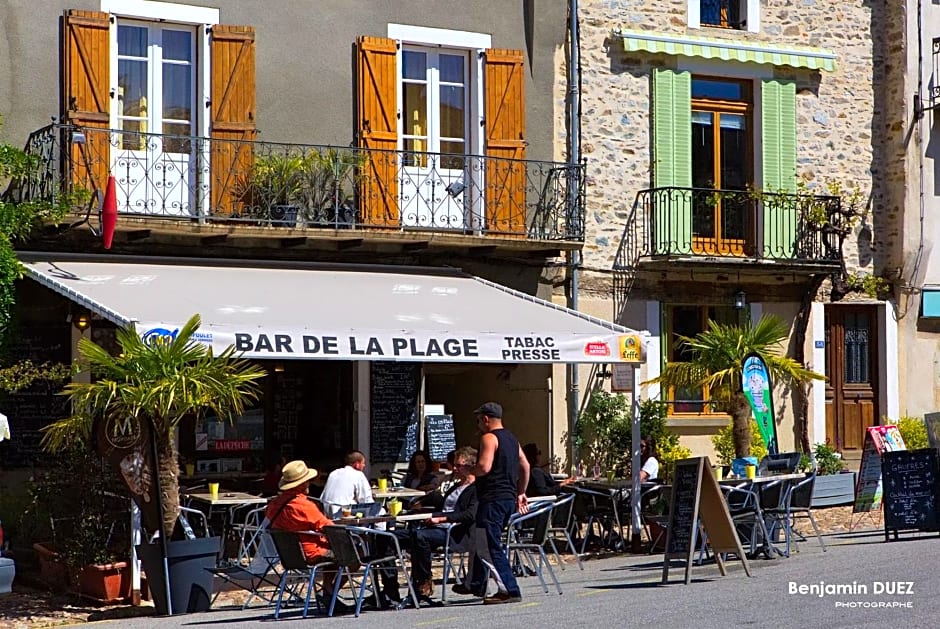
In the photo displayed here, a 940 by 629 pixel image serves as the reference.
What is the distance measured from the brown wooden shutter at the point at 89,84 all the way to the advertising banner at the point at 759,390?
668cm

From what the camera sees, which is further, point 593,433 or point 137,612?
point 593,433

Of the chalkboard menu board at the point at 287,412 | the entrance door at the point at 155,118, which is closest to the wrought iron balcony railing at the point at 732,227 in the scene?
the chalkboard menu board at the point at 287,412

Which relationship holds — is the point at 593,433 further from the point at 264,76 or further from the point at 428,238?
the point at 264,76

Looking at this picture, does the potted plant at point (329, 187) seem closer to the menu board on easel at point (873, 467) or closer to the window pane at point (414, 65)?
the window pane at point (414, 65)

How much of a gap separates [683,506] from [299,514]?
295 cm

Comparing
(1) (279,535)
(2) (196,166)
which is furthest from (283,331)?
(2) (196,166)

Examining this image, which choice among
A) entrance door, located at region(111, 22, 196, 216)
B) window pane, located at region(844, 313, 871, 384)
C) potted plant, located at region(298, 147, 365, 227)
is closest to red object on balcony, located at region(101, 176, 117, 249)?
entrance door, located at region(111, 22, 196, 216)

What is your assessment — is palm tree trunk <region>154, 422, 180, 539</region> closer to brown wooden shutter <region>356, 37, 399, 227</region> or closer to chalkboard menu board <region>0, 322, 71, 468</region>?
chalkboard menu board <region>0, 322, 71, 468</region>

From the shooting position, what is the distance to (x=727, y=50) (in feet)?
60.3

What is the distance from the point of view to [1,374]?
13.4 m

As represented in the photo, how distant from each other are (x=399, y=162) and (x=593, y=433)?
3.74m

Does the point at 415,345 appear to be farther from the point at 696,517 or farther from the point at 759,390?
the point at 759,390

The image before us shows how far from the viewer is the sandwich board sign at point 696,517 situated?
38.0 feet

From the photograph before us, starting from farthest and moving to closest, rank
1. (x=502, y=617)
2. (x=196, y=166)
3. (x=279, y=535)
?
(x=196, y=166) → (x=279, y=535) → (x=502, y=617)
